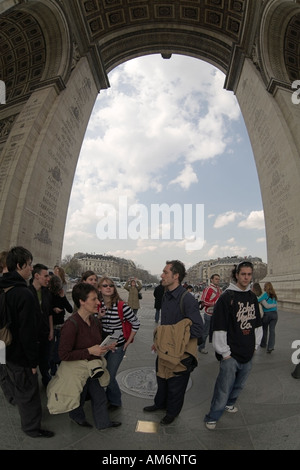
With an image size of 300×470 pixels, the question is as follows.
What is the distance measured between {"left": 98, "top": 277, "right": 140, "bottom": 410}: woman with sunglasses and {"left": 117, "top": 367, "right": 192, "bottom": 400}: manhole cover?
0.52 metres

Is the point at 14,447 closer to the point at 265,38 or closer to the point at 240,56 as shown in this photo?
the point at 265,38

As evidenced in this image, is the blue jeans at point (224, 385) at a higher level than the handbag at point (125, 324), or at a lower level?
lower

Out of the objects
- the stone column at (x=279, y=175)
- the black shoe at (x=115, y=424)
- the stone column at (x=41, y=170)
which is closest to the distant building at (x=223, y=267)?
the stone column at (x=279, y=175)

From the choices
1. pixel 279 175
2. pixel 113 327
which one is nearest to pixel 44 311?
pixel 113 327

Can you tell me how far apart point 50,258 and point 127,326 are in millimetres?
11126

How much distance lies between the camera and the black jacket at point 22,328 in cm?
256

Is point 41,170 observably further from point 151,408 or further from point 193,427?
point 193,427

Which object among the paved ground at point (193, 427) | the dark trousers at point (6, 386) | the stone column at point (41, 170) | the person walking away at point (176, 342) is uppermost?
the stone column at point (41, 170)

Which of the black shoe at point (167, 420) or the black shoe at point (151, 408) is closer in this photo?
the black shoe at point (167, 420)

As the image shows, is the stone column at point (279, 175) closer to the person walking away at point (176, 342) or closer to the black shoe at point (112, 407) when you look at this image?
the person walking away at point (176, 342)

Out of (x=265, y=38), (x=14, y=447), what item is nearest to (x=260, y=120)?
(x=265, y=38)

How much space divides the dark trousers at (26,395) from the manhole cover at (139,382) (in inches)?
54.5

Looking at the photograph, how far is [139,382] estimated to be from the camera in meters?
4.00

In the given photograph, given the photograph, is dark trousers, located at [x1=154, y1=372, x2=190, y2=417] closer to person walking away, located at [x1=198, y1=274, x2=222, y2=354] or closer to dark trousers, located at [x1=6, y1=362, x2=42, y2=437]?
dark trousers, located at [x1=6, y1=362, x2=42, y2=437]
